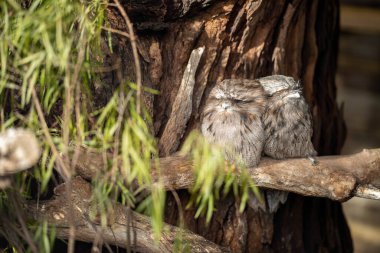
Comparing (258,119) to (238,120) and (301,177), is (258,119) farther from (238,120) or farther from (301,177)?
(301,177)

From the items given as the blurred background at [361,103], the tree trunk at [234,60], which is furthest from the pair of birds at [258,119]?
the blurred background at [361,103]

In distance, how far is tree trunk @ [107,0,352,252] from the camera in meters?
2.78

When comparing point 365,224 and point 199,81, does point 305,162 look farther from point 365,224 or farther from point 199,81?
point 365,224

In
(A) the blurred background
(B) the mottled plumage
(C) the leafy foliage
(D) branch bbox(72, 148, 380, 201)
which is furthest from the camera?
(A) the blurred background

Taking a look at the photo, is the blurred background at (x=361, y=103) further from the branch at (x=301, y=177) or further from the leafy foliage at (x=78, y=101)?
the leafy foliage at (x=78, y=101)

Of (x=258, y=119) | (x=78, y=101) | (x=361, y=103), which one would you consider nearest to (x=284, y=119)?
(x=258, y=119)

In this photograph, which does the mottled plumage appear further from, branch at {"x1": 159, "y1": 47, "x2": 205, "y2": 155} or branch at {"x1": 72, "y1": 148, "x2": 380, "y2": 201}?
branch at {"x1": 159, "y1": 47, "x2": 205, "y2": 155}

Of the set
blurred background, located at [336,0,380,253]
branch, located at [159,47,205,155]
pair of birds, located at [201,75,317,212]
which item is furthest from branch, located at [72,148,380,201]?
blurred background, located at [336,0,380,253]

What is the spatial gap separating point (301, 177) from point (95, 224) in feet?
2.46

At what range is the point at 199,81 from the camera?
2.85 m

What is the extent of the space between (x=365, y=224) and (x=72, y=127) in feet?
12.1

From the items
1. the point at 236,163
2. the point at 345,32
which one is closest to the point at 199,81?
the point at 236,163

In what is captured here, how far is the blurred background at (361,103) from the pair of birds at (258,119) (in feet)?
9.01

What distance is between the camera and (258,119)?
8.84ft
